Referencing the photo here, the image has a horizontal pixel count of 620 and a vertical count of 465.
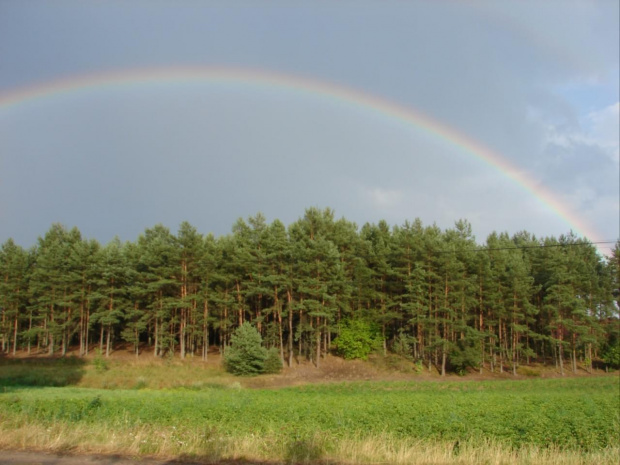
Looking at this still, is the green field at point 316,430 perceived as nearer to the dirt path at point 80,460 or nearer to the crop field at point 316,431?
the crop field at point 316,431

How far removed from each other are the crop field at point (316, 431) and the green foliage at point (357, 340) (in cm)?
3722

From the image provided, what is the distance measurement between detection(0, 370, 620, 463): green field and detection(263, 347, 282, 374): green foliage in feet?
100

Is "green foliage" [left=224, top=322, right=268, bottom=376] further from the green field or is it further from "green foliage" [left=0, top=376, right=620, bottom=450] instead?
"green foliage" [left=0, top=376, right=620, bottom=450]

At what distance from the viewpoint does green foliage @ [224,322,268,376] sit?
1630 inches

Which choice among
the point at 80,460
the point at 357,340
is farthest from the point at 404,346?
the point at 80,460

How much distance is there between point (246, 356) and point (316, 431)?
108 feet

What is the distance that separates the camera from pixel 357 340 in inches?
1969

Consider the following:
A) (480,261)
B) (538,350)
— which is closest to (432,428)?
(480,261)

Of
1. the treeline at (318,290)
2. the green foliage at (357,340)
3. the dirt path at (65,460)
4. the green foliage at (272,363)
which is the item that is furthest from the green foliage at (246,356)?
the dirt path at (65,460)

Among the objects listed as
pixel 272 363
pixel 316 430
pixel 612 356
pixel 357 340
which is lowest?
pixel 612 356

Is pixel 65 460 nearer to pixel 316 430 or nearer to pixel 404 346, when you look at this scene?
pixel 316 430

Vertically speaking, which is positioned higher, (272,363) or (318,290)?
(318,290)

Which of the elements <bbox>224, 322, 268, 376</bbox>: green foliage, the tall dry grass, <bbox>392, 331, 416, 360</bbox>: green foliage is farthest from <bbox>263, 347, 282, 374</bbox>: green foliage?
the tall dry grass

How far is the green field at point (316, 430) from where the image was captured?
363 inches
